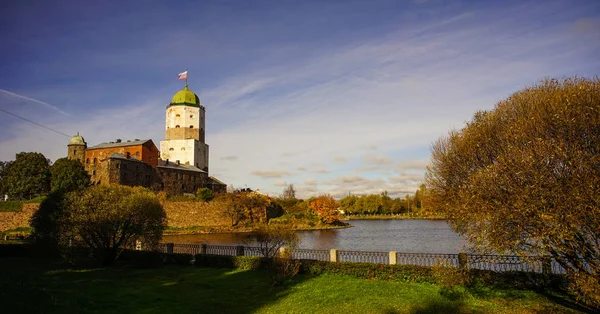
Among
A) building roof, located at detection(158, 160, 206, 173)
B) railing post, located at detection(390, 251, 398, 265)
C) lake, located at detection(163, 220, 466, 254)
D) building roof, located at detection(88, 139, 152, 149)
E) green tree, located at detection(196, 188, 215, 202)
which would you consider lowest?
lake, located at detection(163, 220, 466, 254)

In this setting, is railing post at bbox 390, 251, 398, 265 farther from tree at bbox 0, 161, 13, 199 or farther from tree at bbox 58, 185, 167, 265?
tree at bbox 0, 161, 13, 199

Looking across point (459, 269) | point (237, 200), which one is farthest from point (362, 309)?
point (237, 200)

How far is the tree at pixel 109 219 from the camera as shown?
21734 millimetres

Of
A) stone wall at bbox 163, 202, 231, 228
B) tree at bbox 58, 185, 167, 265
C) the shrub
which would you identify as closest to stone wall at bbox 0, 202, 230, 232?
stone wall at bbox 163, 202, 231, 228

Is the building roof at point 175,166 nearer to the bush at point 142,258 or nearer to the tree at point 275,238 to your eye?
the bush at point 142,258

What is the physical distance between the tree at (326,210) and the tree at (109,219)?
164 ft

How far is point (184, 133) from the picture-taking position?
86.9 metres

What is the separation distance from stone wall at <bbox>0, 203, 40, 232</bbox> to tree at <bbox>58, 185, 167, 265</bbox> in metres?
35.5

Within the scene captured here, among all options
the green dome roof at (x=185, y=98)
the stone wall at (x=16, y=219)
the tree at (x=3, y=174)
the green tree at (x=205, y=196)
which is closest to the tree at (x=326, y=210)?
the green tree at (x=205, y=196)

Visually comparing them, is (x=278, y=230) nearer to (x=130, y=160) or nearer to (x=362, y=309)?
(x=362, y=309)

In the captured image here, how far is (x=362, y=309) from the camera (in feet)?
42.3

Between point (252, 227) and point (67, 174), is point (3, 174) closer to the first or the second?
point (67, 174)

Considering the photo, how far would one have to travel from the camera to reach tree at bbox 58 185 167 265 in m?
21.7

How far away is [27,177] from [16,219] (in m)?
10.3
